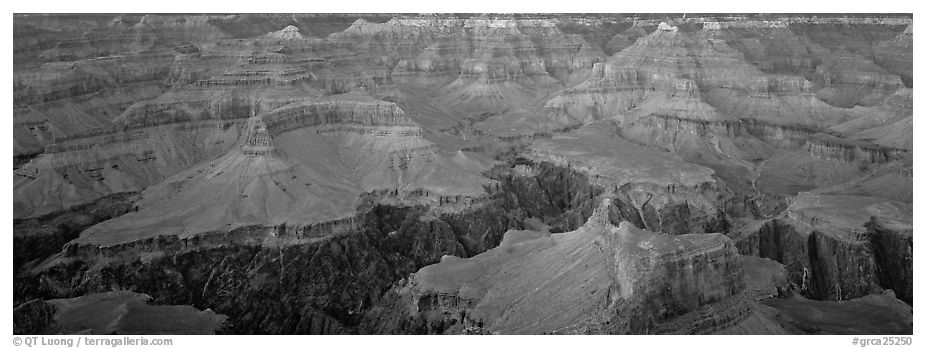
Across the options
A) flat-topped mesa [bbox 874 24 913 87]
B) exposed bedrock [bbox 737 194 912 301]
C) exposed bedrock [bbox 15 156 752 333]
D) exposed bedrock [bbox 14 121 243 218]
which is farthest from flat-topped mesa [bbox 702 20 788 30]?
exposed bedrock [bbox 14 121 243 218]

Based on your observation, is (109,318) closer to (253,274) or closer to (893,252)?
(253,274)

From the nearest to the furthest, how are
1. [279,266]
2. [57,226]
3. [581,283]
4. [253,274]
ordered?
[581,283], [253,274], [279,266], [57,226]

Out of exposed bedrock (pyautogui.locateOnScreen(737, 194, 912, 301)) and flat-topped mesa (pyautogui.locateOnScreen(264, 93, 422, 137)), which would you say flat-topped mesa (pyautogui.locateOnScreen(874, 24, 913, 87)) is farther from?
flat-topped mesa (pyautogui.locateOnScreen(264, 93, 422, 137))

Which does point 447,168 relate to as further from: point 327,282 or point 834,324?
point 834,324

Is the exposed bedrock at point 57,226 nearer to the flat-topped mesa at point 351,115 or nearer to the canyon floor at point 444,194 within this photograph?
the canyon floor at point 444,194

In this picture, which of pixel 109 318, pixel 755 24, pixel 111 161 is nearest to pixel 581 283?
pixel 109 318

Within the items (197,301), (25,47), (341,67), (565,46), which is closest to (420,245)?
(197,301)

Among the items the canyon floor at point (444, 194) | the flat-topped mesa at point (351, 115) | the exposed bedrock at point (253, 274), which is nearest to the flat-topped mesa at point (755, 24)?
the canyon floor at point (444, 194)
